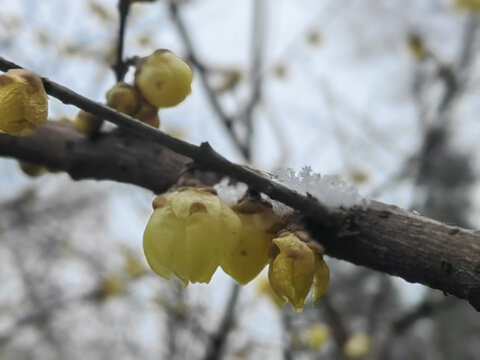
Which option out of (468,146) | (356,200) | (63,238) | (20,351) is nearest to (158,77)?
(356,200)

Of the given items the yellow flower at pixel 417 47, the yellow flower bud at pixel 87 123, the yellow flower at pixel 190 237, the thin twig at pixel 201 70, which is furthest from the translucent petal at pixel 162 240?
the yellow flower at pixel 417 47

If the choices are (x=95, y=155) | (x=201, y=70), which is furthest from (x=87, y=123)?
(x=201, y=70)

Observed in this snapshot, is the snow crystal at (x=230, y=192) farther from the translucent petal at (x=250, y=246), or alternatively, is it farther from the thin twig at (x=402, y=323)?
the thin twig at (x=402, y=323)

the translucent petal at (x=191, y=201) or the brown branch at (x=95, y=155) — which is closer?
the translucent petal at (x=191, y=201)

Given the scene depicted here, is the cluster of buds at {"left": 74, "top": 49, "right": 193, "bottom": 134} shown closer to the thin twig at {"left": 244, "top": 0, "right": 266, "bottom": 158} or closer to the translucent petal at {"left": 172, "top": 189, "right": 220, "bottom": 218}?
the translucent petal at {"left": 172, "top": 189, "right": 220, "bottom": 218}

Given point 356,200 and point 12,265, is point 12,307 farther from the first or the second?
point 356,200

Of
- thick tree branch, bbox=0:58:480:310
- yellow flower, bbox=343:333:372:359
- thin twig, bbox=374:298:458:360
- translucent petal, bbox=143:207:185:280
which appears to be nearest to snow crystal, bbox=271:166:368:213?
thick tree branch, bbox=0:58:480:310
